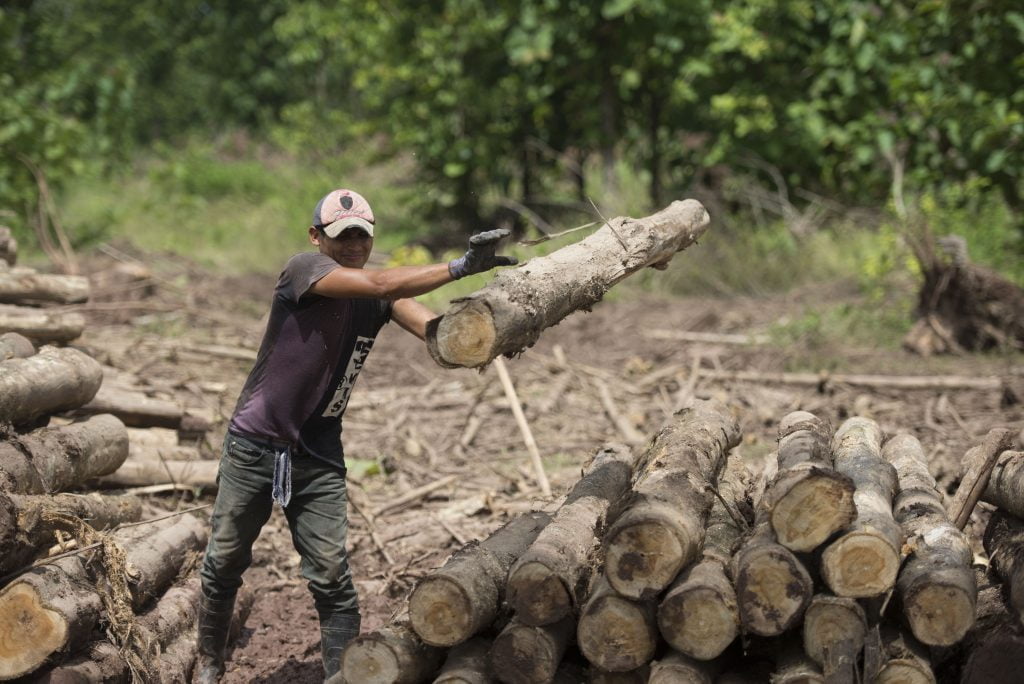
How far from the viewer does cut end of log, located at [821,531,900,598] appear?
3693 mm

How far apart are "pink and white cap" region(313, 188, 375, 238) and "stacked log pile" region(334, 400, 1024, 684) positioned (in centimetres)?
145

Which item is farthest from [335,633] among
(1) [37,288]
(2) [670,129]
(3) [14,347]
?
(2) [670,129]

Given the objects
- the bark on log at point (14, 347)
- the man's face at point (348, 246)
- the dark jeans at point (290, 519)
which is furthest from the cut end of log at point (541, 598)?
the bark on log at point (14, 347)

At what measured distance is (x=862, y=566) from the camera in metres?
3.71

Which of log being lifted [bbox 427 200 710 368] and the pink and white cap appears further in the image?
the pink and white cap

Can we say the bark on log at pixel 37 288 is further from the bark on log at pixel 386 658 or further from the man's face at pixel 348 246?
the bark on log at pixel 386 658

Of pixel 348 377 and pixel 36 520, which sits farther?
pixel 348 377

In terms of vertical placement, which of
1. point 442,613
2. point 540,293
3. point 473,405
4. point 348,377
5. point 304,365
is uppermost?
point 540,293

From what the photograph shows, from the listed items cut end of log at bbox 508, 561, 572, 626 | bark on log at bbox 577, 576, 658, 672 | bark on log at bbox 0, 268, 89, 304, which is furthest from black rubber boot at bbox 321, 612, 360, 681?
bark on log at bbox 0, 268, 89, 304

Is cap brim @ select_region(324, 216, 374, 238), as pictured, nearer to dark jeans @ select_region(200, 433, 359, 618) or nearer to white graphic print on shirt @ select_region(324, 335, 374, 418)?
white graphic print on shirt @ select_region(324, 335, 374, 418)

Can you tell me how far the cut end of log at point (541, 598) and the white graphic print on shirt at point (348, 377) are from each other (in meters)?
1.36

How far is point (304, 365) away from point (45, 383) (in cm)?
157

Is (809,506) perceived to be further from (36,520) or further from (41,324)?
(41,324)

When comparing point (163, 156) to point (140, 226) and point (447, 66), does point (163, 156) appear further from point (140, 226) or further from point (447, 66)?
point (447, 66)
